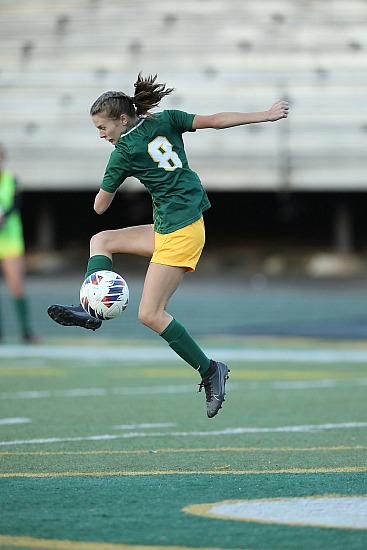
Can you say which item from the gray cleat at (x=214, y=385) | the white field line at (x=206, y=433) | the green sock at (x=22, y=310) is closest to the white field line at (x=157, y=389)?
the white field line at (x=206, y=433)

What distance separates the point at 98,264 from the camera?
6.01 meters

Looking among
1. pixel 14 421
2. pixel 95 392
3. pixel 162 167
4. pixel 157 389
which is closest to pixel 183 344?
pixel 162 167

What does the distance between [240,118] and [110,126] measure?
28.6 inches

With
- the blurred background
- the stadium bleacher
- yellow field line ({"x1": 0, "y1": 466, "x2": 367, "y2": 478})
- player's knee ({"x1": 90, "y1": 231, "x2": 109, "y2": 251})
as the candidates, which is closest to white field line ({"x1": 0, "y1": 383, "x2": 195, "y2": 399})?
player's knee ({"x1": 90, "y1": 231, "x2": 109, "y2": 251})

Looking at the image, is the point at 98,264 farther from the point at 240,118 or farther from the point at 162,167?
the point at 240,118

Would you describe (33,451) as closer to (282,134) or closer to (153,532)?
(153,532)

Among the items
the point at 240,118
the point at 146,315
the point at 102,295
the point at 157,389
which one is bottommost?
the point at 157,389

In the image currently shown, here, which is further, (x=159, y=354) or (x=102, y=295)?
(x=159, y=354)

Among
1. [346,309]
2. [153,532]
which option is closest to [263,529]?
[153,532]

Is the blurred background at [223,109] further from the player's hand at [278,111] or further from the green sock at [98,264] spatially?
the player's hand at [278,111]

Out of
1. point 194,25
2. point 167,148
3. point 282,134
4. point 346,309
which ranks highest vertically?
point 194,25

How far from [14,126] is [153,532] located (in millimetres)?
23849

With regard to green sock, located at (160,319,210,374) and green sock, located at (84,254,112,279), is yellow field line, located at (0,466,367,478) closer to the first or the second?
green sock, located at (160,319,210,374)

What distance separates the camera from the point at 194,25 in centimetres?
2722
